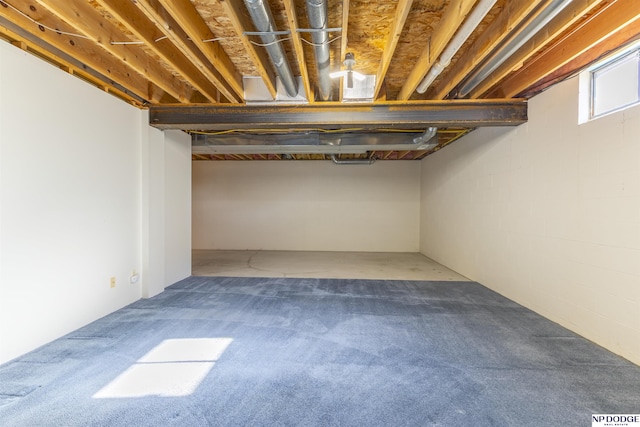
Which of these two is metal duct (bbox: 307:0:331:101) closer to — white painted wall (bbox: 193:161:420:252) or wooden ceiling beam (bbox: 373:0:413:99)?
wooden ceiling beam (bbox: 373:0:413:99)

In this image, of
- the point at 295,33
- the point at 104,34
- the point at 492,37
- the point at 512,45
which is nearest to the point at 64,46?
the point at 104,34

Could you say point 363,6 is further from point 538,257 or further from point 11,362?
point 11,362

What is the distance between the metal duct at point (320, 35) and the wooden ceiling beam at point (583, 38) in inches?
74.4

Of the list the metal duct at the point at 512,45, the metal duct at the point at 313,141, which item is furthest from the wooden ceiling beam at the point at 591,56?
the metal duct at the point at 313,141

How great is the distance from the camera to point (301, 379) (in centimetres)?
175

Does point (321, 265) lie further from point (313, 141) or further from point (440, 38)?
point (440, 38)

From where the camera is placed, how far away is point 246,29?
1.93m

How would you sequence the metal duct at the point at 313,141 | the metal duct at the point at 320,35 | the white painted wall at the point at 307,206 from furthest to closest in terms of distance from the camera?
the white painted wall at the point at 307,206
the metal duct at the point at 313,141
the metal duct at the point at 320,35

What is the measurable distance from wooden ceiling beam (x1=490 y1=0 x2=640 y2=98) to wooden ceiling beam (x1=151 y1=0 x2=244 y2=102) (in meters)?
2.78

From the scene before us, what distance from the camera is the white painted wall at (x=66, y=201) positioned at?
6.40 feet

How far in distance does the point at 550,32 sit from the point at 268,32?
6.48 ft

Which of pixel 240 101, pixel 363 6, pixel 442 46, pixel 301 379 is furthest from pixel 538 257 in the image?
pixel 240 101

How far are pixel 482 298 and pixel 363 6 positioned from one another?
331cm

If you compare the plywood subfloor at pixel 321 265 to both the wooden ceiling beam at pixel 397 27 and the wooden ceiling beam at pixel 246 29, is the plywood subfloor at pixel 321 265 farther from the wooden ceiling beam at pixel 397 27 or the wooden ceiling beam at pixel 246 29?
the wooden ceiling beam at pixel 397 27
